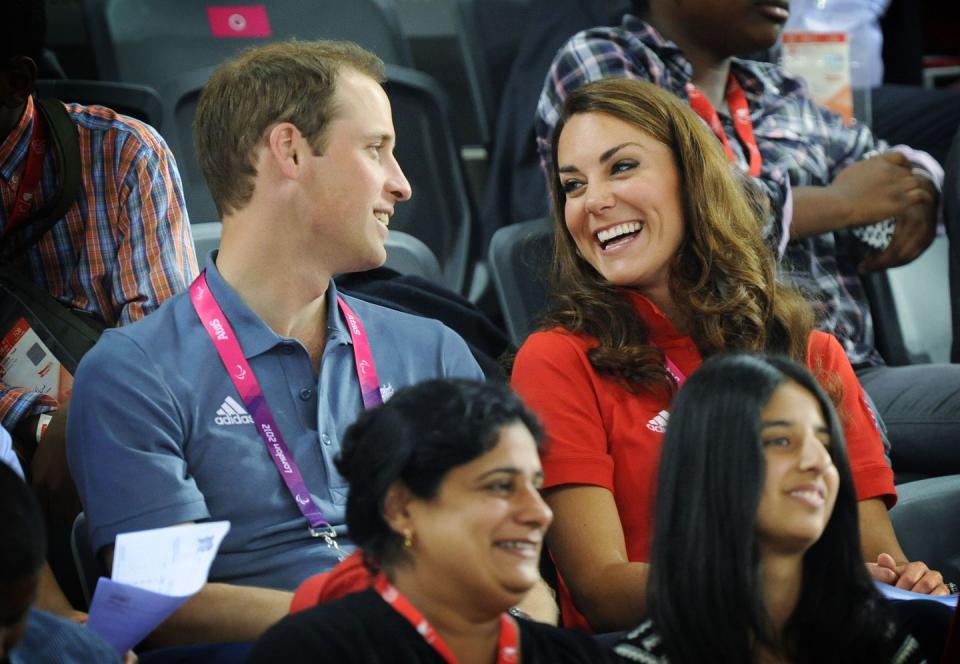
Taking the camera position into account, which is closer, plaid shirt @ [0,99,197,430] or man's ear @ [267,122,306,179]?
man's ear @ [267,122,306,179]

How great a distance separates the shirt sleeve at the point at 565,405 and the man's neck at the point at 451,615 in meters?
0.52

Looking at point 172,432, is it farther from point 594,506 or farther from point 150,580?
point 594,506

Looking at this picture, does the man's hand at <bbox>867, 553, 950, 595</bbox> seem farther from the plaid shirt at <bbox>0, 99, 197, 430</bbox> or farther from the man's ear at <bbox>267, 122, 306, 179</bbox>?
the plaid shirt at <bbox>0, 99, 197, 430</bbox>

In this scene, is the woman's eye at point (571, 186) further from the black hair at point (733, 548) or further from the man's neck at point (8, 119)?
the man's neck at point (8, 119)

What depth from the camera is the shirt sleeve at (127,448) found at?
1693 millimetres

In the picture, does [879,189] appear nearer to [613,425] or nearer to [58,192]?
[613,425]

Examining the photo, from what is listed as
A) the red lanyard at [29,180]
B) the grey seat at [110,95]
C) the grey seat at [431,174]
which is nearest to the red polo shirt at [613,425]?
the red lanyard at [29,180]

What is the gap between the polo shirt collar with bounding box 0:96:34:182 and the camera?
7.37 ft

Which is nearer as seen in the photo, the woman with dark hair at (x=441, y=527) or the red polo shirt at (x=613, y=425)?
the woman with dark hair at (x=441, y=527)

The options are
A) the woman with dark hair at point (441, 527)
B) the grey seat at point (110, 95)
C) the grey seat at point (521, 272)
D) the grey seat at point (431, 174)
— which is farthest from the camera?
the grey seat at point (431, 174)

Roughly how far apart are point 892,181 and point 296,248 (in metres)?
1.57

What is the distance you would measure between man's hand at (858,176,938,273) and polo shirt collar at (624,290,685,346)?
41.1 inches

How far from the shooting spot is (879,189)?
296cm

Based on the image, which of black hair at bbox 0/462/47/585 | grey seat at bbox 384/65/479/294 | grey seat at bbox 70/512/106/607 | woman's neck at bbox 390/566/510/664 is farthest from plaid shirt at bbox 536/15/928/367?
black hair at bbox 0/462/47/585
